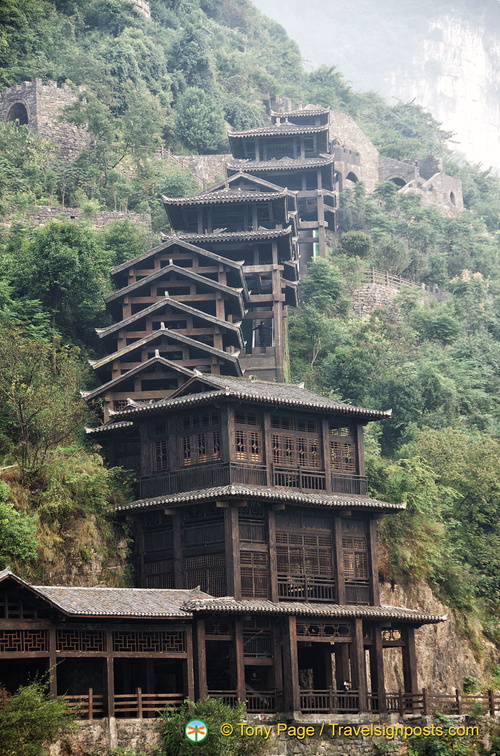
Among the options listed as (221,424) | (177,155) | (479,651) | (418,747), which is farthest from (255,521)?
(177,155)

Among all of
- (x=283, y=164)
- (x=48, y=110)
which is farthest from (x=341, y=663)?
(x=48, y=110)

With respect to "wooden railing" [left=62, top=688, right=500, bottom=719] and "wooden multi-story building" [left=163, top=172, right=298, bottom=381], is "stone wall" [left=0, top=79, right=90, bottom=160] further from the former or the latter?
"wooden railing" [left=62, top=688, right=500, bottom=719]

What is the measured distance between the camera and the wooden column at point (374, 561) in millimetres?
36844

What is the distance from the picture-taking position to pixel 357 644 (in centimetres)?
3550

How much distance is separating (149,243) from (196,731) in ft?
94.5

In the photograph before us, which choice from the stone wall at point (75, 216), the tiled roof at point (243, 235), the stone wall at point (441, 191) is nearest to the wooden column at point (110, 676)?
the tiled roof at point (243, 235)

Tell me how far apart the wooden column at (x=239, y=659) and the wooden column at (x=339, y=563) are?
377cm

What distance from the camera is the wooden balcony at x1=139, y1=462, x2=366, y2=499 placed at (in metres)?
35.7

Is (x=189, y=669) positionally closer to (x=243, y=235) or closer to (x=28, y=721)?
(x=28, y=721)

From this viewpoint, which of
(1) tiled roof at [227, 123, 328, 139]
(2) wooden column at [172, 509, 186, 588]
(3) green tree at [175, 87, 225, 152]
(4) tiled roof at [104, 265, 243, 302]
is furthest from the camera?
(3) green tree at [175, 87, 225, 152]

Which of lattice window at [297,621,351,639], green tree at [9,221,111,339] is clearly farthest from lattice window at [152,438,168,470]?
green tree at [9,221,111,339]

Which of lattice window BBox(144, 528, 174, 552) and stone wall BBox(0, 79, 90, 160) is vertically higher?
stone wall BBox(0, 79, 90, 160)

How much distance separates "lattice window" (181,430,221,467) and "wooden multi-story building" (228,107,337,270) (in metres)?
28.9

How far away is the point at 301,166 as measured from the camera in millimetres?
64500
